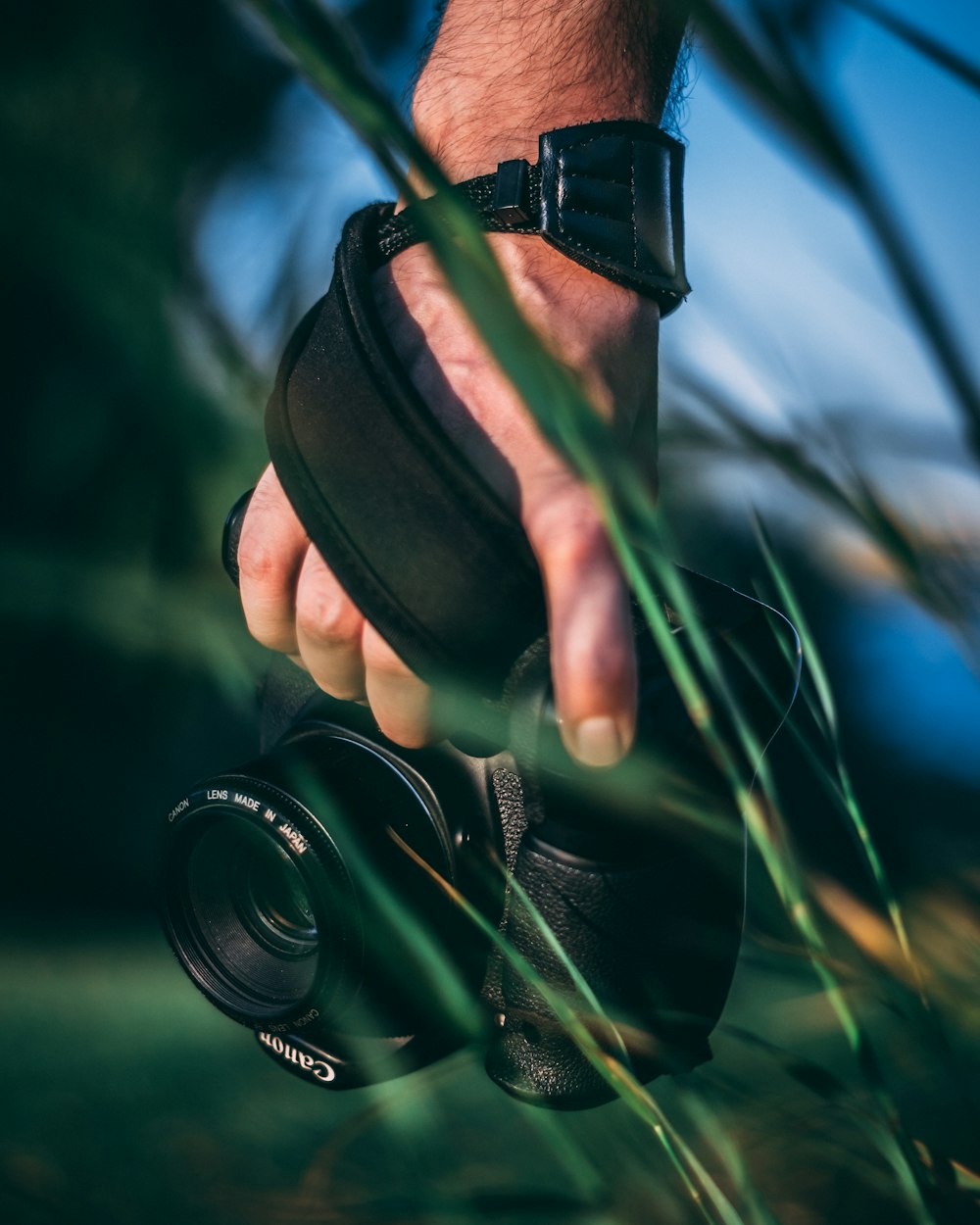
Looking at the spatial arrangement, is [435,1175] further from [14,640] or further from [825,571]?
[825,571]

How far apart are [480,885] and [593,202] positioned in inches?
15.0

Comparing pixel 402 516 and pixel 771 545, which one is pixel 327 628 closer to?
pixel 402 516

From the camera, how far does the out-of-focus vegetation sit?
0.33 m

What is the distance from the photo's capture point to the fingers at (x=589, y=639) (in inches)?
12.6

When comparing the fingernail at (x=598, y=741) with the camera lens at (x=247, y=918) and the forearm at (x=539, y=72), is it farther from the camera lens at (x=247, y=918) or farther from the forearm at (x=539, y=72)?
the forearm at (x=539, y=72)

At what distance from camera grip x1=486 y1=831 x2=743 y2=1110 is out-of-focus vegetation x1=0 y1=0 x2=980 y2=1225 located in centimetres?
3

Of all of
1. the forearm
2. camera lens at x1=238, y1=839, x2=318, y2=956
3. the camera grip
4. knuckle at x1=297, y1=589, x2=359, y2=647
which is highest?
the forearm

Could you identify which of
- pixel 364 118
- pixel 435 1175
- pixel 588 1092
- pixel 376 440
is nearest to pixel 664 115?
pixel 376 440

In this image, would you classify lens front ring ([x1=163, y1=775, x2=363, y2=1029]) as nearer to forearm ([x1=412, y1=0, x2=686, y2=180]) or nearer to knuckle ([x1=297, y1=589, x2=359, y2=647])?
knuckle ([x1=297, y1=589, x2=359, y2=647])

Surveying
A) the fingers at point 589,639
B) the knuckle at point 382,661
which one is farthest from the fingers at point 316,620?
the fingers at point 589,639

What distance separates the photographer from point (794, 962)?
393 mm

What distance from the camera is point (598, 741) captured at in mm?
335

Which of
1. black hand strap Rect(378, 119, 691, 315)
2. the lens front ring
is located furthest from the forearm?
the lens front ring

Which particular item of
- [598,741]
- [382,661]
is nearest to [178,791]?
[382,661]
